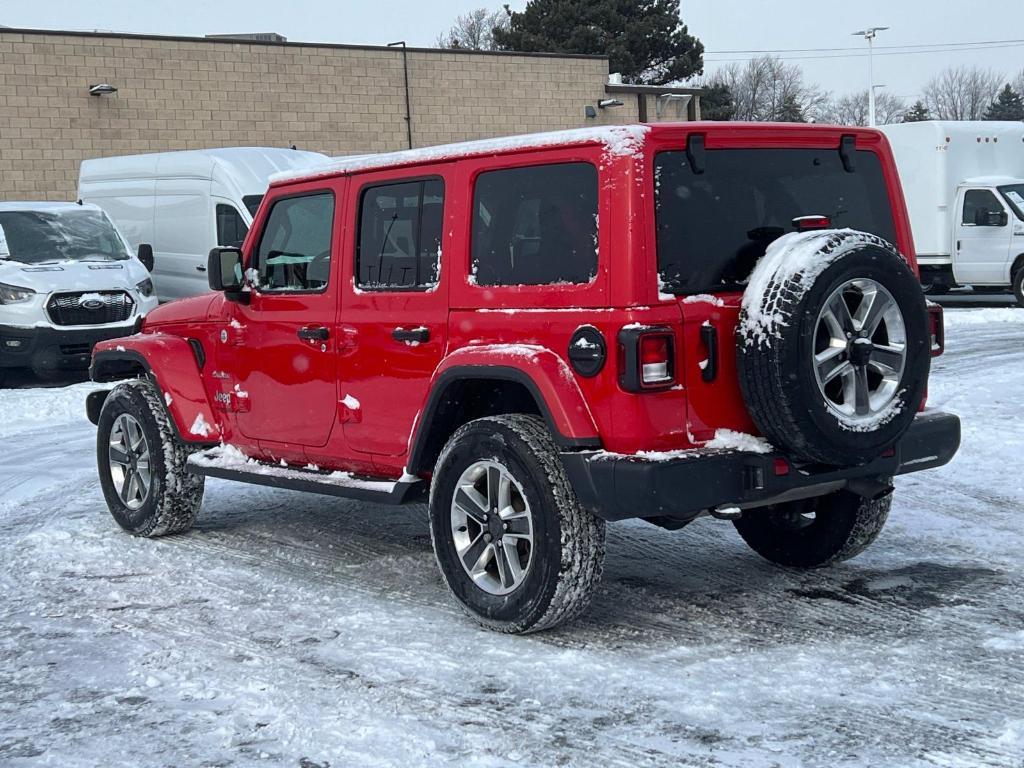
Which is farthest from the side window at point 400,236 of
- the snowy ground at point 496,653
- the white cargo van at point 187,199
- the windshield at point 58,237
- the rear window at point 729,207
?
the white cargo van at point 187,199

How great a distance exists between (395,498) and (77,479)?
4.19 m

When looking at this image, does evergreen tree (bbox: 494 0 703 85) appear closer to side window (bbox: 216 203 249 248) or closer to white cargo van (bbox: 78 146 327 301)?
white cargo van (bbox: 78 146 327 301)

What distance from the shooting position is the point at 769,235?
4906 mm

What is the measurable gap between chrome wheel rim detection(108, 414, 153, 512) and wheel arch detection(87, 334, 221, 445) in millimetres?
275

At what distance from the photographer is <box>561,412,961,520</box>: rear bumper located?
449cm

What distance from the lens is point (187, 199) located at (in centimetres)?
1700

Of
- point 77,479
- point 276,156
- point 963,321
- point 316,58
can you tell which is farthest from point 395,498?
point 316,58

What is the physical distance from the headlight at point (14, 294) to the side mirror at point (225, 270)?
8.71m

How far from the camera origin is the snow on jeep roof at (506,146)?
468cm

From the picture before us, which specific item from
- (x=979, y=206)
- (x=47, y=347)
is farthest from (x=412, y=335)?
(x=979, y=206)

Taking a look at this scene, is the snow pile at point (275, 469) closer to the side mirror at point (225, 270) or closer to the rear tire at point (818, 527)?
the side mirror at point (225, 270)

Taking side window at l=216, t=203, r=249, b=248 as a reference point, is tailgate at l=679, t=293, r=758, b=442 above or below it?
below

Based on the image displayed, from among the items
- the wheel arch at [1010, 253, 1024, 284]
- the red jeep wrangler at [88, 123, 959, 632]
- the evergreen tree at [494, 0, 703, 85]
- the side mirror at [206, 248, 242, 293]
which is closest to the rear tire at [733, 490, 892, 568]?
the red jeep wrangler at [88, 123, 959, 632]

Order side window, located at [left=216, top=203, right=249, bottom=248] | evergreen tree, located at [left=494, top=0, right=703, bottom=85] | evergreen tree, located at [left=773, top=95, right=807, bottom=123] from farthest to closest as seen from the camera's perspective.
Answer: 1. evergreen tree, located at [left=773, top=95, right=807, bottom=123]
2. evergreen tree, located at [left=494, top=0, right=703, bottom=85]
3. side window, located at [left=216, top=203, right=249, bottom=248]
